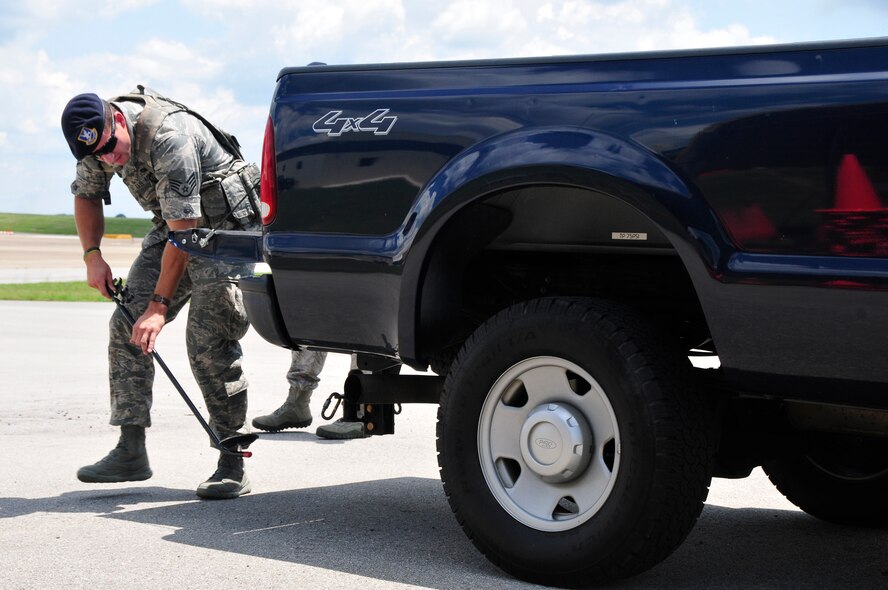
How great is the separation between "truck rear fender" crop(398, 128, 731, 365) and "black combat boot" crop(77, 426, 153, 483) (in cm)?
190

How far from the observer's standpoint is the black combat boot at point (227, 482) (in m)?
5.18

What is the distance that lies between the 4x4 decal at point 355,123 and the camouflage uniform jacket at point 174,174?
3.46 feet

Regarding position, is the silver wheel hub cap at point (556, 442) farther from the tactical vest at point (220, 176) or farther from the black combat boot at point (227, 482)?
the tactical vest at point (220, 176)

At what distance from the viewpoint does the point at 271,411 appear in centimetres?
770

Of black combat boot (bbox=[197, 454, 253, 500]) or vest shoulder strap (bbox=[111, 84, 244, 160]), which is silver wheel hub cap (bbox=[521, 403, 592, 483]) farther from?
vest shoulder strap (bbox=[111, 84, 244, 160])

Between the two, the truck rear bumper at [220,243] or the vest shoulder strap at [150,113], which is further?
the vest shoulder strap at [150,113]

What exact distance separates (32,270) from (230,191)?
72.0ft

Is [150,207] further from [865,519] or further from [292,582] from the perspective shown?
[865,519]

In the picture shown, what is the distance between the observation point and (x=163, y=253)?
209 inches

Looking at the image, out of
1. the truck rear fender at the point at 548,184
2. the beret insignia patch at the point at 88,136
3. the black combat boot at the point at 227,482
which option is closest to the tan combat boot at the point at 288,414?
the black combat boot at the point at 227,482

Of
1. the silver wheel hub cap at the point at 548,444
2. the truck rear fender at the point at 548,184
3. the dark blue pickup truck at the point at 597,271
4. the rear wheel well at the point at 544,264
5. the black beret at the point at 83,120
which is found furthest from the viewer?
the black beret at the point at 83,120

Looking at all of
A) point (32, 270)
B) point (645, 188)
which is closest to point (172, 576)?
point (645, 188)

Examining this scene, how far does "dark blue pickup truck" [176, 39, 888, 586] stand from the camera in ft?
10.6

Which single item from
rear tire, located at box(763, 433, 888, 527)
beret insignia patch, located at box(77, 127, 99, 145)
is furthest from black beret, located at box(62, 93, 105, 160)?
rear tire, located at box(763, 433, 888, 527)
